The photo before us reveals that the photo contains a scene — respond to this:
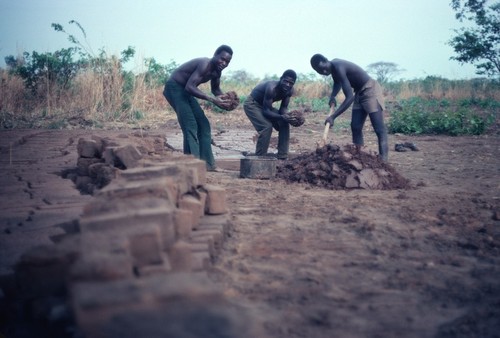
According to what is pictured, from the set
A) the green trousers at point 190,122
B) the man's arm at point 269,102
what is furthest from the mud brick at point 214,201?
the man's arm at point 269,102

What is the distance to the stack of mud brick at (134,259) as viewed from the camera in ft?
4.60

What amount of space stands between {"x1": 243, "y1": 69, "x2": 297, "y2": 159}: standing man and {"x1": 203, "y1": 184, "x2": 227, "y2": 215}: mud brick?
2881 millimetres

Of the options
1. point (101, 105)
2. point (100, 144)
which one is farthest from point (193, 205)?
point (101, 105)

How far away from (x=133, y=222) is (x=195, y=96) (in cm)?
367

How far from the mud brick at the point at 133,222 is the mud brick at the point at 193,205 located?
2.19 ft

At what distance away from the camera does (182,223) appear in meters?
2.40

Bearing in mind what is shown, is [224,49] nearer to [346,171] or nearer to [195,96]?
[195,96]

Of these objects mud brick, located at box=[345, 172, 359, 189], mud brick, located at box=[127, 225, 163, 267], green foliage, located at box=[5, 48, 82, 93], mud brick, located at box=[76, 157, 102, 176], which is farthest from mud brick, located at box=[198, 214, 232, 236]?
green foliage, located at box=[5, 48, 82, 93]

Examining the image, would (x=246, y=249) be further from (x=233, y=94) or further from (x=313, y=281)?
(x=233, y=94)

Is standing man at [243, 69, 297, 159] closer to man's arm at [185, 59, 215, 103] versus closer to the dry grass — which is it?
man's arm at [185, 59, 215, 103]

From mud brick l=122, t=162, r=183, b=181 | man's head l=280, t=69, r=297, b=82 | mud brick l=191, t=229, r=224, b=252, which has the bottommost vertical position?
mud brick l=191, t=229, r=224, b=252

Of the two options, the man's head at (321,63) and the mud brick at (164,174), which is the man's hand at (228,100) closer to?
the man's head at (321,63)

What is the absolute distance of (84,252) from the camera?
1.77m

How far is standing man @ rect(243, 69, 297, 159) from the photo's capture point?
5.96 metres
